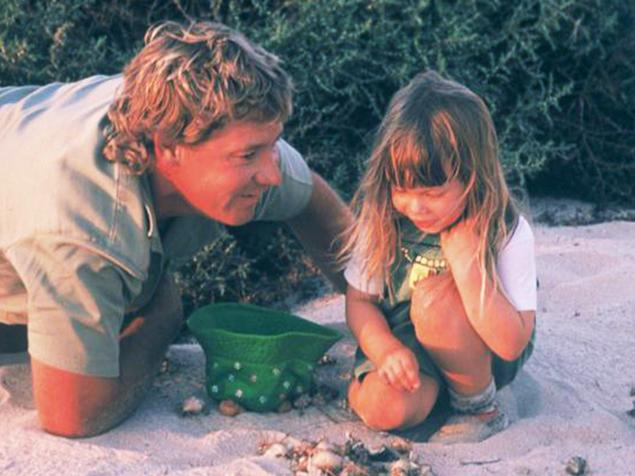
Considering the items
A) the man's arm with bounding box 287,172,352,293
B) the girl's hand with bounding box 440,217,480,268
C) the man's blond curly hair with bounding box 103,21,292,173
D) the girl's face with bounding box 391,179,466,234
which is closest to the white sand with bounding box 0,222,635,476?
the man's arm with bounding box 287,172,352,293

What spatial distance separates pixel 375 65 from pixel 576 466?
2245 millimetres

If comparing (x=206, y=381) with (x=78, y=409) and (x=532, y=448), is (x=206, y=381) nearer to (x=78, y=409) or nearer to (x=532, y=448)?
(x=78, y=409)

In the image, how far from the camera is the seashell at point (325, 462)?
2.62 meters

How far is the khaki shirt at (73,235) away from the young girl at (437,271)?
0.60m

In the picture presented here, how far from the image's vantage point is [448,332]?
2812 millimetres

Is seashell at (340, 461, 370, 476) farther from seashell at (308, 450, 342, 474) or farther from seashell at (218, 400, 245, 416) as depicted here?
seashell at (218, 400, 245, 416)

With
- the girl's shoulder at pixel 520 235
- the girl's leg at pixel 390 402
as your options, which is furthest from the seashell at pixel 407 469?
the girl's shoulder at pixel 520 235

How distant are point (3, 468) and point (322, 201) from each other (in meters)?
1.36

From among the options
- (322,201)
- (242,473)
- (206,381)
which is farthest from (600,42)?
(242,473)

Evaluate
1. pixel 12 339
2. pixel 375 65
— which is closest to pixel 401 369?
pixel 12 339

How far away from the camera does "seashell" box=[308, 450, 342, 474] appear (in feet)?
8.59

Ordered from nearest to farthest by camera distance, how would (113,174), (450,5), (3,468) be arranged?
1. (3,468)
2. (113,174)
3. (450,5)

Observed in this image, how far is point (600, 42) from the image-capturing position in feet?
15.8

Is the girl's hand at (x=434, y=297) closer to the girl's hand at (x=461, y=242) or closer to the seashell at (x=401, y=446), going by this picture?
the girl's hand at (x=461, y=242)
